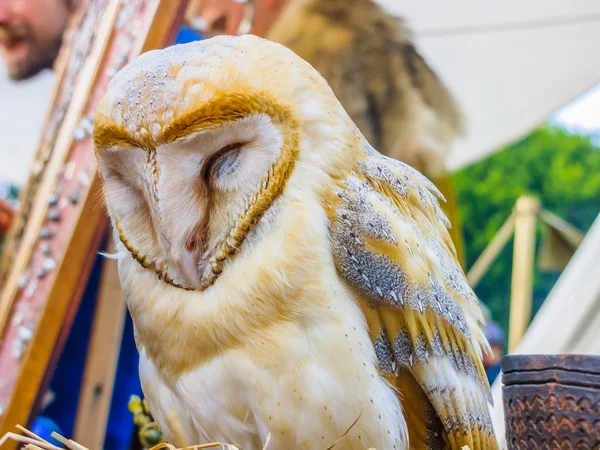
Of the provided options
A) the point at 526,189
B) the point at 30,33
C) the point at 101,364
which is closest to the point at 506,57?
the point at 30,33

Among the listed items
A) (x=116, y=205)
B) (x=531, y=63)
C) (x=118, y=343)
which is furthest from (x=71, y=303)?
(x=531, y=63)

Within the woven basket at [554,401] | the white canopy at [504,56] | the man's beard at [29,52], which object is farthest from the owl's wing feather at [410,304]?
the white canopy at [504,56]

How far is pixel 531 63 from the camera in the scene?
2.15 m

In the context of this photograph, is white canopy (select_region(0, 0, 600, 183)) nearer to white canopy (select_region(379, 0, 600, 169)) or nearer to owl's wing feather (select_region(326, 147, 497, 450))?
white canopy (select_region(379, 0, 600, 169))

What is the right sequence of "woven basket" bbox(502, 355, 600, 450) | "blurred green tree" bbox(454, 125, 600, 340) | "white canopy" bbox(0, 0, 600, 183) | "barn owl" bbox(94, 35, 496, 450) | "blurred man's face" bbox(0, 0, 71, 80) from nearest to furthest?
1. "woven basket" bbox(502, 355, 600, 450)
2. "barn owl" bbox(94, 35, 496, 450)
3. "blurred man's face" bbox(0, 0, 71, 80)
4. "white canopy" bbox(0, 0, 600, 183)
5. "blurred green tree" bbox(454, 125, 600, 340)

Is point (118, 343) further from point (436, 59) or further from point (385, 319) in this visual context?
point (436, 59)

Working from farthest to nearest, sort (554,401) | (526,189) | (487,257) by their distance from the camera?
(526,189)
(487,257)
(554,401)

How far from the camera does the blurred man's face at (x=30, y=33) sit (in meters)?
1.70

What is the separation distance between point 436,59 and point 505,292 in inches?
58.6

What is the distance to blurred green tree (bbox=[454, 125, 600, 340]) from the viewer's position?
9.66ft

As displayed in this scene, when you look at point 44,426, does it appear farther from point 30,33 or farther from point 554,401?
point 554,401

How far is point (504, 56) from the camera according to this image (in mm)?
2146

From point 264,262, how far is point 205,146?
13 centimetres

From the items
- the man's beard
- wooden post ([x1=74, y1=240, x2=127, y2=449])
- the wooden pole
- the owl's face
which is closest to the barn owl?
the owl's face
